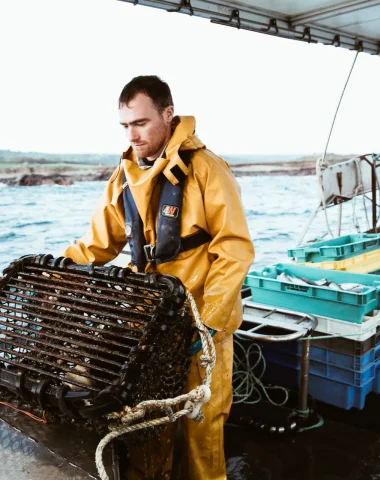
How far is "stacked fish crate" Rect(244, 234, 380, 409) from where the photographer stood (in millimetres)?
3262

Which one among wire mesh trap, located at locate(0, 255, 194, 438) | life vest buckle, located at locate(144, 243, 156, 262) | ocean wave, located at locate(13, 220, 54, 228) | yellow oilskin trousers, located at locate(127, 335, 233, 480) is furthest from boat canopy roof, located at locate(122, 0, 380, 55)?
ocean wave, located at locate(13, 220, 54, 228)

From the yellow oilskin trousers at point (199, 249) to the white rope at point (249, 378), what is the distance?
3.91 ft

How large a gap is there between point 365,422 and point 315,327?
0.78 m

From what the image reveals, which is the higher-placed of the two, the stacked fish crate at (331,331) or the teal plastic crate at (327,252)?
the teal plastic crate at (327,252)

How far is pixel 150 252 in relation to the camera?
2131 mm

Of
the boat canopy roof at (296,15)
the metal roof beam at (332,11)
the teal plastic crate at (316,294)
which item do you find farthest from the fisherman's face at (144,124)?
the metal roof beam at (332,11)

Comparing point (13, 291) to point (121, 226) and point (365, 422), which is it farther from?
point (365, 422)

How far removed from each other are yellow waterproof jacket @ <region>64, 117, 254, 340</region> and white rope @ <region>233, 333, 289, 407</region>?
4.67ft

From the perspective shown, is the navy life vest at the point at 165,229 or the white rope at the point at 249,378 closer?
the navy life vest at the point at 165,229

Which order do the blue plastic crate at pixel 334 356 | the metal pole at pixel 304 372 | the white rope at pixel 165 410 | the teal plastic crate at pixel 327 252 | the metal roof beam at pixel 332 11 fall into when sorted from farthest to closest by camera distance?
the teal plastic crate at pixel 327 252, the metal roof beam at pixel 332 11, the blue plastic crate at pixel 334 356, the metal pole at pixel 304 372, the white rope at pixel 165 410

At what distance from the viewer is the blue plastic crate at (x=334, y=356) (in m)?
3.26

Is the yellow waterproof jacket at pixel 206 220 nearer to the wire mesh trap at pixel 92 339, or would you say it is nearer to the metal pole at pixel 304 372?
the wire mesh trap at pixel 92 339

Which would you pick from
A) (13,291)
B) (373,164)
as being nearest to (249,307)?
(13,291)

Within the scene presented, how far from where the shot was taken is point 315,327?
329 centimetres
